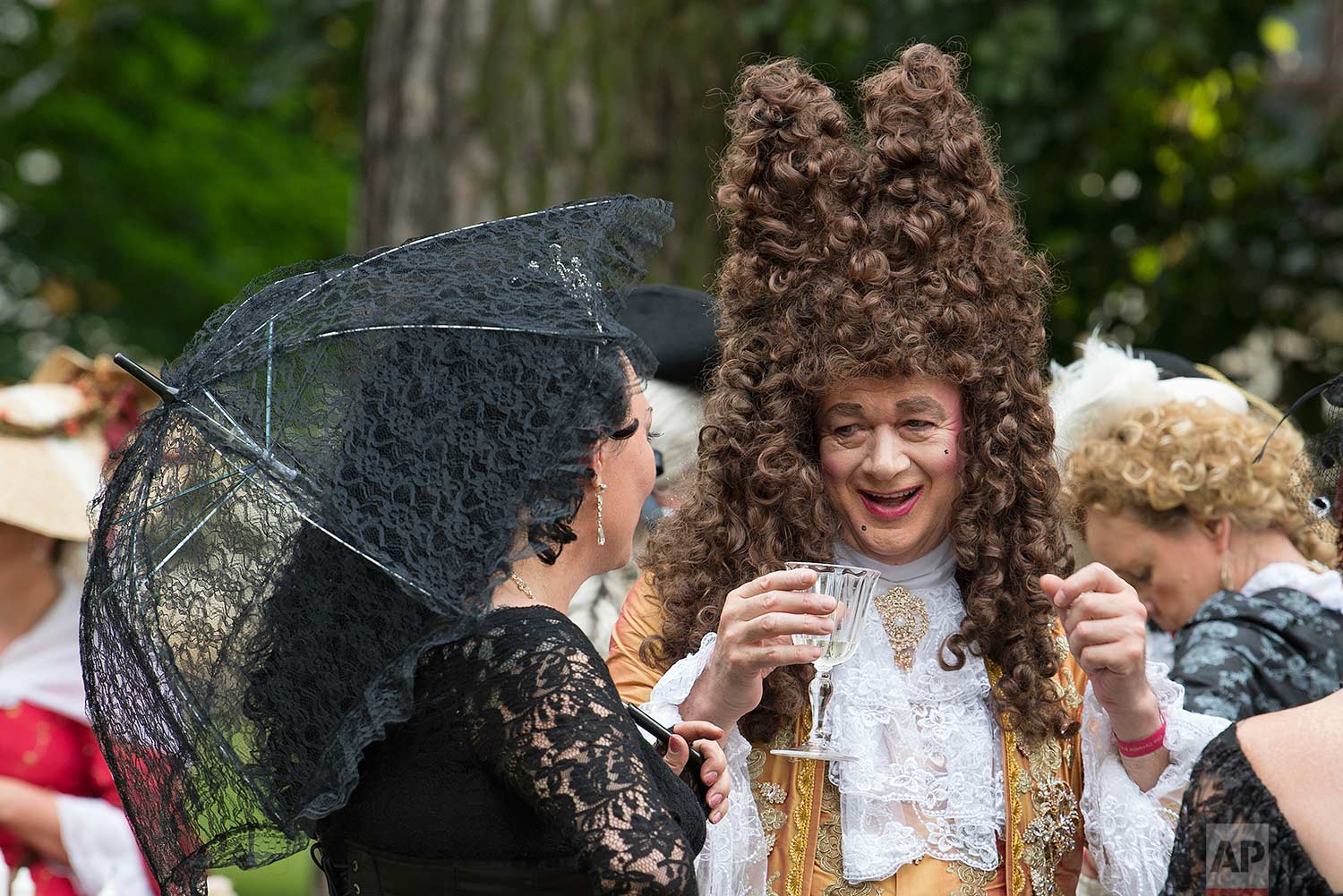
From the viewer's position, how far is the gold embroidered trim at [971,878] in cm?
257

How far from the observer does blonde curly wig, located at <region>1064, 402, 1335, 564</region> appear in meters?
3.60

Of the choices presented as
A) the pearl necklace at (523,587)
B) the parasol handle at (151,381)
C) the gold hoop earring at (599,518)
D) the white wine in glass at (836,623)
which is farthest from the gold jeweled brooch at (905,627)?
the parasol handle at (151,381)

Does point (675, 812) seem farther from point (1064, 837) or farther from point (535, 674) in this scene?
point (1064, 837)

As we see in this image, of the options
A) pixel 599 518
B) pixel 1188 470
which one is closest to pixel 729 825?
pixel 599 518

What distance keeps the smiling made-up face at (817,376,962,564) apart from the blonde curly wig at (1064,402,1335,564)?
105cm

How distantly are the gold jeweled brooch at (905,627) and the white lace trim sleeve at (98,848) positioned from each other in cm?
217

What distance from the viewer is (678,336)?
3805 millimetres

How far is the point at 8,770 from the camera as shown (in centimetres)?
398

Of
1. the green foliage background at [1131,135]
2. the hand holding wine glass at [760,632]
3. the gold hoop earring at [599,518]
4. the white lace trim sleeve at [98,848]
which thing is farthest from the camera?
the green foliage background at [1131,135]

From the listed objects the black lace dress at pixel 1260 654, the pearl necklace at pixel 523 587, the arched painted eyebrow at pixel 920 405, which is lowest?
the black lace dress at pixel 1260 654

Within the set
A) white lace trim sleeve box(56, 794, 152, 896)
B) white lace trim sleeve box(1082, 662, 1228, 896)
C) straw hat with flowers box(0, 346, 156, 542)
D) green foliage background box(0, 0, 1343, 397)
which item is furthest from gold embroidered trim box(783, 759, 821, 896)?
straw hat with flowers box(0, 346, 156, 542)

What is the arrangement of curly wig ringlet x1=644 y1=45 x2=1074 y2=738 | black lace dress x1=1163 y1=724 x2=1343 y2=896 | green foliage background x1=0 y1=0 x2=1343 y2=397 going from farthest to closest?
green foliage background x1=0 y1=0 x2=1343 y2=397 < curly wig ringlet x1=644 y1=45 x2=1074 y2=738 < black lace dress x1=1163 y1=724 x2=1343 y2=896

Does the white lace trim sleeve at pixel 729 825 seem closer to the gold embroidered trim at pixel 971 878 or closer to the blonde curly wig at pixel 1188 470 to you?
the gold embroidered trim at pixel 971 878

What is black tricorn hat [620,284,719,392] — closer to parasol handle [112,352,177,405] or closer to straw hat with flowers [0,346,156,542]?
straw hat with flowers [0,346,156,542]
